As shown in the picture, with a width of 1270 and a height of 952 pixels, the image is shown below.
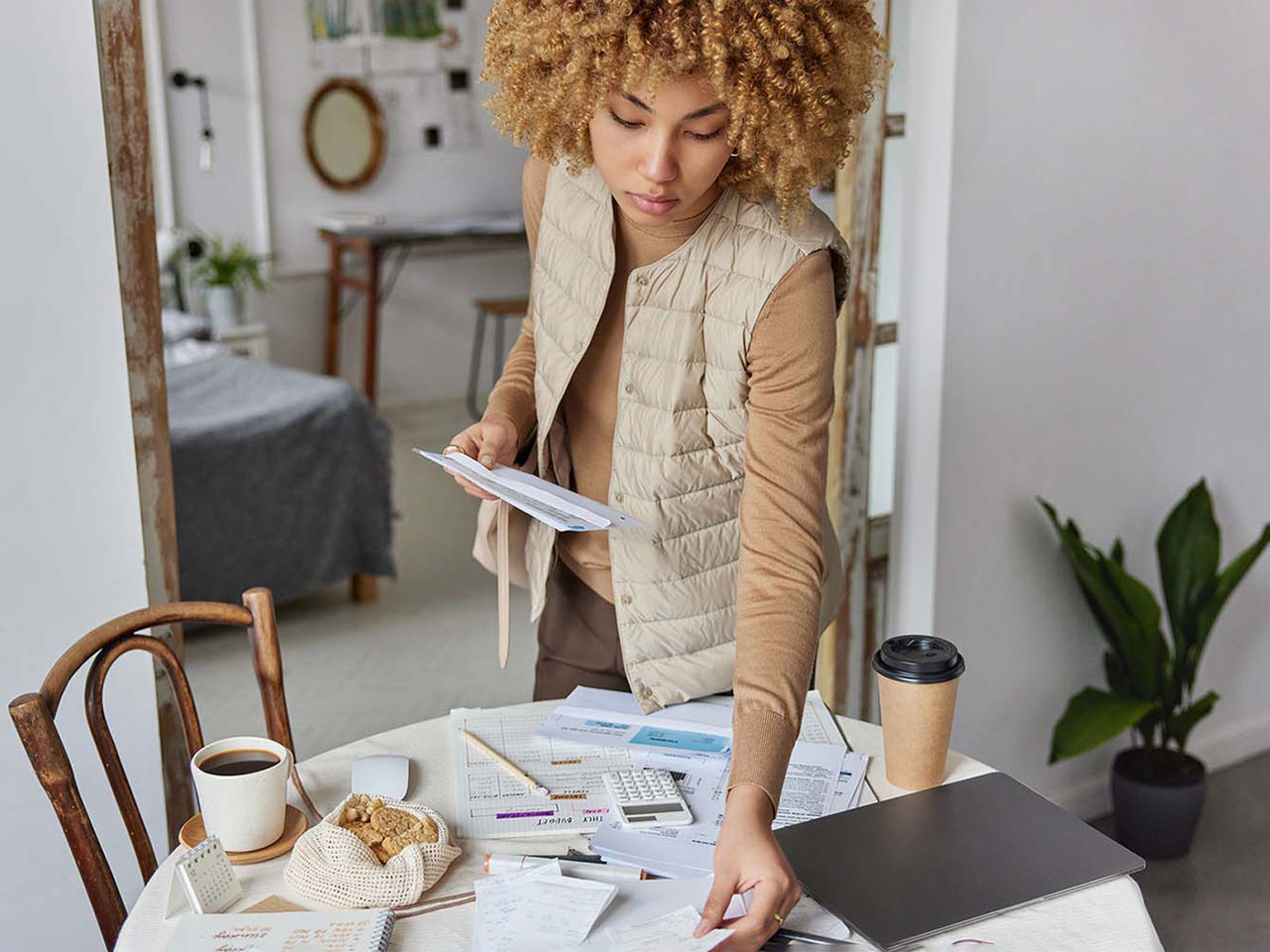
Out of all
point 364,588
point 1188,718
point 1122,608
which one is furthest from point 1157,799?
point 364,588

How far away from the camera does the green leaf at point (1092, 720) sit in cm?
258

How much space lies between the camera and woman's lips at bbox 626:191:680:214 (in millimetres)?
1299

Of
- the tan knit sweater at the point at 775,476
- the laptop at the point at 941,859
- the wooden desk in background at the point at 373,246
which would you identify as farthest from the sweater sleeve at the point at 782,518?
the wooden desk in background at the point at 373,246

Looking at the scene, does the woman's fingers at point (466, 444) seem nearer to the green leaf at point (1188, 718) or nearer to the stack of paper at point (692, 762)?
the stack of paper at point (692, 762)

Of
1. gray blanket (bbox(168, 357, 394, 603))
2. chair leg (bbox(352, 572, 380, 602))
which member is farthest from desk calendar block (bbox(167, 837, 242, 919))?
chair leg (bbox(352, 572, 380, 602))

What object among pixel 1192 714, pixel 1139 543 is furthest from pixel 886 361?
pixel 1192 714

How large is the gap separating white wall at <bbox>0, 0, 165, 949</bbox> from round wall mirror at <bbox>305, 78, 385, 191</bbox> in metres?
4.18

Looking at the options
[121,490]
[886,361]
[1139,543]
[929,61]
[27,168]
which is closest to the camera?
[27,168]

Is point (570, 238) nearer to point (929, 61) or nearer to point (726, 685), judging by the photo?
point (726, 685)

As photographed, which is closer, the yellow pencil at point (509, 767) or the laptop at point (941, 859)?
the laptop at point (941, 859)

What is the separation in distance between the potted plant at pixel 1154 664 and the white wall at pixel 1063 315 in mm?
116

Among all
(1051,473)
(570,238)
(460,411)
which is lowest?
(460,411)

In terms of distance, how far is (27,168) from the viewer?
5.46ft

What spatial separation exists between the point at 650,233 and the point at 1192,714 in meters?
1.78
